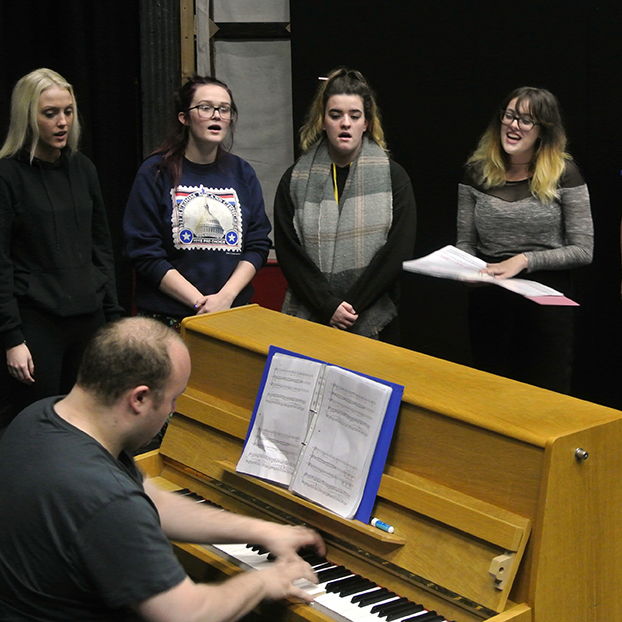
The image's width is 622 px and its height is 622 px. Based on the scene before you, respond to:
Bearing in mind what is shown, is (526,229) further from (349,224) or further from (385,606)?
(385,606)

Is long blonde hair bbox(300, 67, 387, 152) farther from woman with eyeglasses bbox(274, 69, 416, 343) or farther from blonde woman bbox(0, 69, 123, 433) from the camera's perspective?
blonde woman bbox(0, 69, 123, 433)

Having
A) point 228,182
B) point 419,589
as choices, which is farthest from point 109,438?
point 228,182

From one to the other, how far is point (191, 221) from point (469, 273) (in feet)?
3.30

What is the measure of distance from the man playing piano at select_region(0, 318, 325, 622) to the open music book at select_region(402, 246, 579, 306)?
1328mm

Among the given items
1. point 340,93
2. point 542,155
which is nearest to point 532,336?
point 542,155

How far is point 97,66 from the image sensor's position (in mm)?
4703

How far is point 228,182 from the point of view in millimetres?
3352

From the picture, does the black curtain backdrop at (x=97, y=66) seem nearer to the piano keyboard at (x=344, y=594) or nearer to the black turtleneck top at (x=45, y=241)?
the black turtleneck top at (x=45, y=241)

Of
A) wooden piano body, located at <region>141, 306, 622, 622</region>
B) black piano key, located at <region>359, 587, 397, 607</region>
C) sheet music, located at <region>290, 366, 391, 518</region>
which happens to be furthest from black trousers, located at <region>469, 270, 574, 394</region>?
black piano key, located at <region>359, 587, 397, 607</region>

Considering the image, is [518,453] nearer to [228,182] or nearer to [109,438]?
[109,438]

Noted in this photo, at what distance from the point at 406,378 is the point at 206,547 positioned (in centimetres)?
61

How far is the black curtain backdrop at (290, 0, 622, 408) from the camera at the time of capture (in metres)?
4.30

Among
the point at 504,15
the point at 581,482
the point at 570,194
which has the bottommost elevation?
the point at 581,482

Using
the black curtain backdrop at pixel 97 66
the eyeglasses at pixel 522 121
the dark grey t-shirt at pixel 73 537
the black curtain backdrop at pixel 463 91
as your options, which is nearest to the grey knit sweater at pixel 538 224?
the eyeglasses at pixel 522 121
